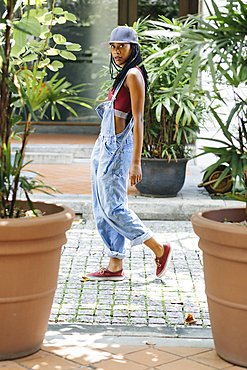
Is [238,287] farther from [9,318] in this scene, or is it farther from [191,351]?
[9,318]

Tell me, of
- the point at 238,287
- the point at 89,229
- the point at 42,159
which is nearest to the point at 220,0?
the point at 42,159

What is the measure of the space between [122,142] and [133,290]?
1.05 metres

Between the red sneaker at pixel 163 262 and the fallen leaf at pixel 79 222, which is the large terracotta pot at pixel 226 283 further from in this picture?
the fallen leaf at pixel 79 222

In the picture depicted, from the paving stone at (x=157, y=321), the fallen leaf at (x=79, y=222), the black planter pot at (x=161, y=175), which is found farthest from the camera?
the black planter pot at (x=161, y=175)

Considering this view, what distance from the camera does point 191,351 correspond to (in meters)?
2.58

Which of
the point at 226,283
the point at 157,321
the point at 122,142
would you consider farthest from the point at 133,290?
the point at 226,283

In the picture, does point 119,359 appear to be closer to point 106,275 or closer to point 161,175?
point 106,275

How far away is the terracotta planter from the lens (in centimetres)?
229

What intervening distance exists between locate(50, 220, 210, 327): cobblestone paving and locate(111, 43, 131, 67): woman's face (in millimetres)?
1618

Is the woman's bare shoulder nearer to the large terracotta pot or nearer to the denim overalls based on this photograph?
the denim overalls

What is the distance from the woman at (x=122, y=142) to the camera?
3.54m

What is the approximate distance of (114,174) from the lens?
142 inches

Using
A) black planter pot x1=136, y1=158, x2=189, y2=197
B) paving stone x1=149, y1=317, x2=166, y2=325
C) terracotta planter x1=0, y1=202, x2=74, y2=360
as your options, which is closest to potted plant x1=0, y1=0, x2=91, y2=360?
terracotta planter x1=0, y1=202, x2=74, y2=360

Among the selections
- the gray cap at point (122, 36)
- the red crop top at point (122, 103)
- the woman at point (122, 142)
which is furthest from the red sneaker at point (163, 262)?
the gray cap at point (122, 36)
